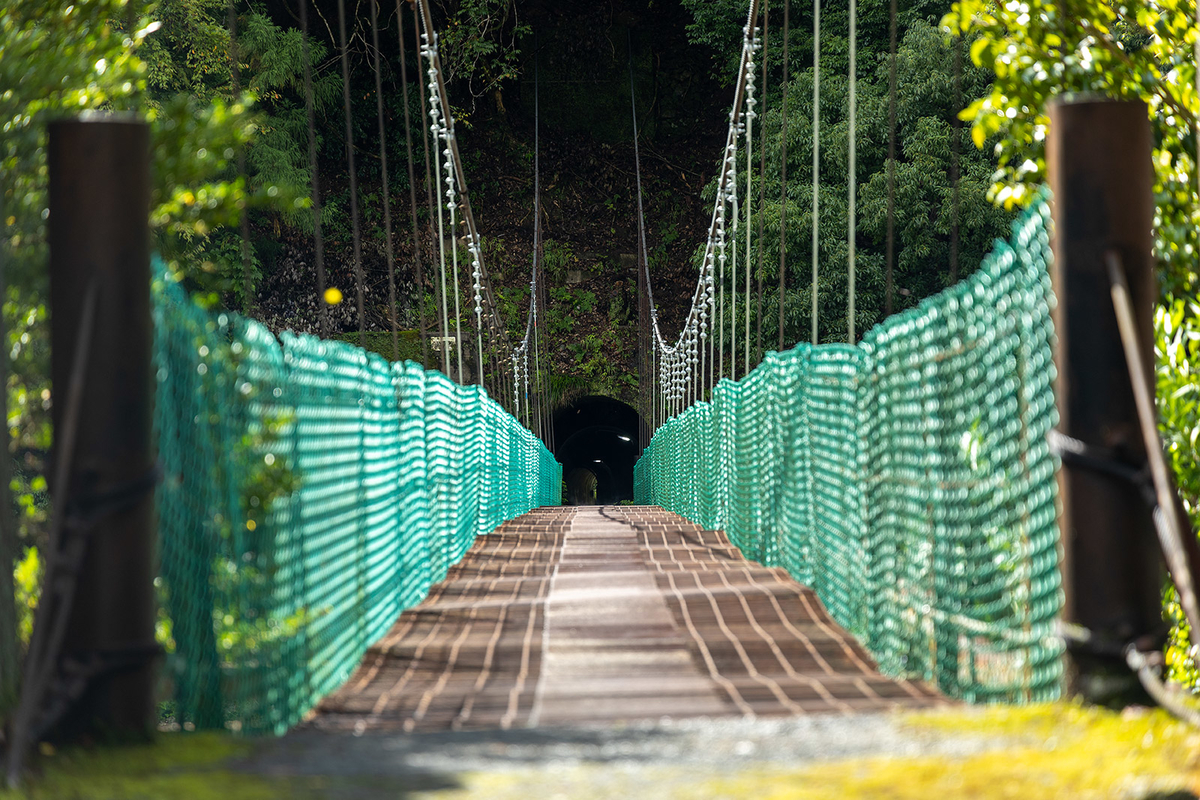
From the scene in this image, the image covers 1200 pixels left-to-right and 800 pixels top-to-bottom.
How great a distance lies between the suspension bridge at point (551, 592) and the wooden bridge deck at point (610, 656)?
14 millimetres

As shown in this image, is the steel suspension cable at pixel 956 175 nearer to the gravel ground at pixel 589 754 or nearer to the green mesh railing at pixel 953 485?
the green mesh railing at pixel 953 485

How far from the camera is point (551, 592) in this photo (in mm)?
4422

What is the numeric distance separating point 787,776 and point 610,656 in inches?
50.7

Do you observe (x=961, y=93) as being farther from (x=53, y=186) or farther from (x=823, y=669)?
(x=53, y=186)

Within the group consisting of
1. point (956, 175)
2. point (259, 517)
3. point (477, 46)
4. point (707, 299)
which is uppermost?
point (477, 46)

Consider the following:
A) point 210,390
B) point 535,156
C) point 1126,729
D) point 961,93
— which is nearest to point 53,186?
point 210,390

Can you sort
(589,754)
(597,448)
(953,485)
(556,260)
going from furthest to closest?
1. (597,448)
2. (556,260)
3. (953,485)
4. (589,754)

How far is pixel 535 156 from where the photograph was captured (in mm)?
25297

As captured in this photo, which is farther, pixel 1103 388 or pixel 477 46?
pixel 477 46

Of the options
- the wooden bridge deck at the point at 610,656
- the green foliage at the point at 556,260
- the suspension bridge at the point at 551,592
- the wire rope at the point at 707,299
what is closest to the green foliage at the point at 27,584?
the suspension bridge at the point at 551,592

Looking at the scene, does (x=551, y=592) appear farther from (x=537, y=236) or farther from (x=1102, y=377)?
(x=537, y=236)

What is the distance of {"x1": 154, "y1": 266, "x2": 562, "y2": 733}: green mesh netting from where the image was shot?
7.16 ft

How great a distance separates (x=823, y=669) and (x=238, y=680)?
1.40 m

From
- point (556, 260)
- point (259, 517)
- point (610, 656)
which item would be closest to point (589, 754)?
point (259, 517)
